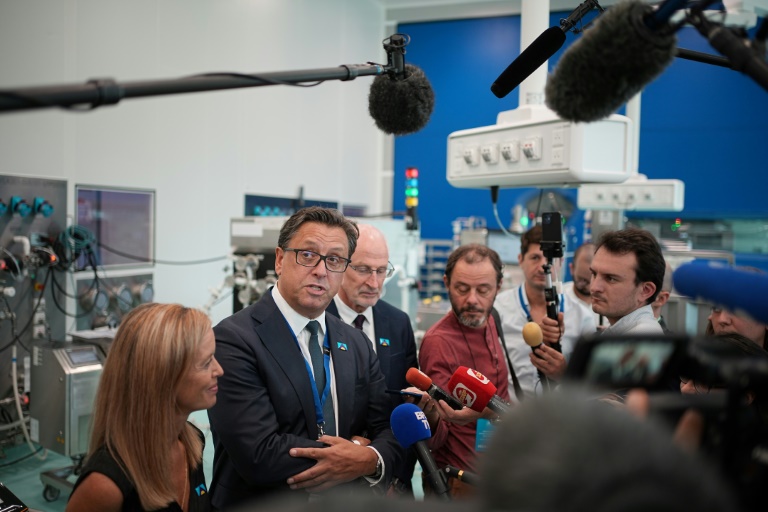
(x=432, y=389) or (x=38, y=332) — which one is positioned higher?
(x=432, y=389)

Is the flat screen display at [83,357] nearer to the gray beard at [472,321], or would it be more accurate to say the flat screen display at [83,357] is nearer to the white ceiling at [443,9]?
the gray beard at [472,321]

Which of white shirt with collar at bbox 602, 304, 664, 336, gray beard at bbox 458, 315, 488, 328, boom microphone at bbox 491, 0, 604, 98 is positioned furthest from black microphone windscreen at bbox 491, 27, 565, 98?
gray beard at bbox 458, 315, 488, 328

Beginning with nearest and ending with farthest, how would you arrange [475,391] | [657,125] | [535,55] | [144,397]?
[535,55] < [144,397] < [475,391] < [657,125]

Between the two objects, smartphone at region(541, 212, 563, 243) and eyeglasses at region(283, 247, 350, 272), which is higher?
smartphone at region(541, 212, 563, 243)

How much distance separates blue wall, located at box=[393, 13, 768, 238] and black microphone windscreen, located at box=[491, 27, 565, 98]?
664cm

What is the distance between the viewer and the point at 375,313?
2740 mm

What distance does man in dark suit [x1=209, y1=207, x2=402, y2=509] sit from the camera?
1.77 metres

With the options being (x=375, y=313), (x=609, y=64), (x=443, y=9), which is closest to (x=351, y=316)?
(x=375, y=313)

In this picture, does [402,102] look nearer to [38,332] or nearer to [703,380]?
[703,380]

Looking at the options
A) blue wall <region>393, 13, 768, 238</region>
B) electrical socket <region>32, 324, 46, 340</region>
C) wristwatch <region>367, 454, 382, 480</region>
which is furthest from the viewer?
blue wall <region>393, 13, 768, 238</region>

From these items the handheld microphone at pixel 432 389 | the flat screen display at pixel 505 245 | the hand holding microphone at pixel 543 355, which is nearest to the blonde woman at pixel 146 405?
the handheld microphone at pixel 432 389

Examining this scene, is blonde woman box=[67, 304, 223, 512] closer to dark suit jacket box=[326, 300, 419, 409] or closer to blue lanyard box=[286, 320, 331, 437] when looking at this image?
blue lanyard box=[286, 320, 331, 437]

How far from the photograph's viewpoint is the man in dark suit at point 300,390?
1.77m

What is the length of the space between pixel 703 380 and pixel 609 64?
23.7 inches
